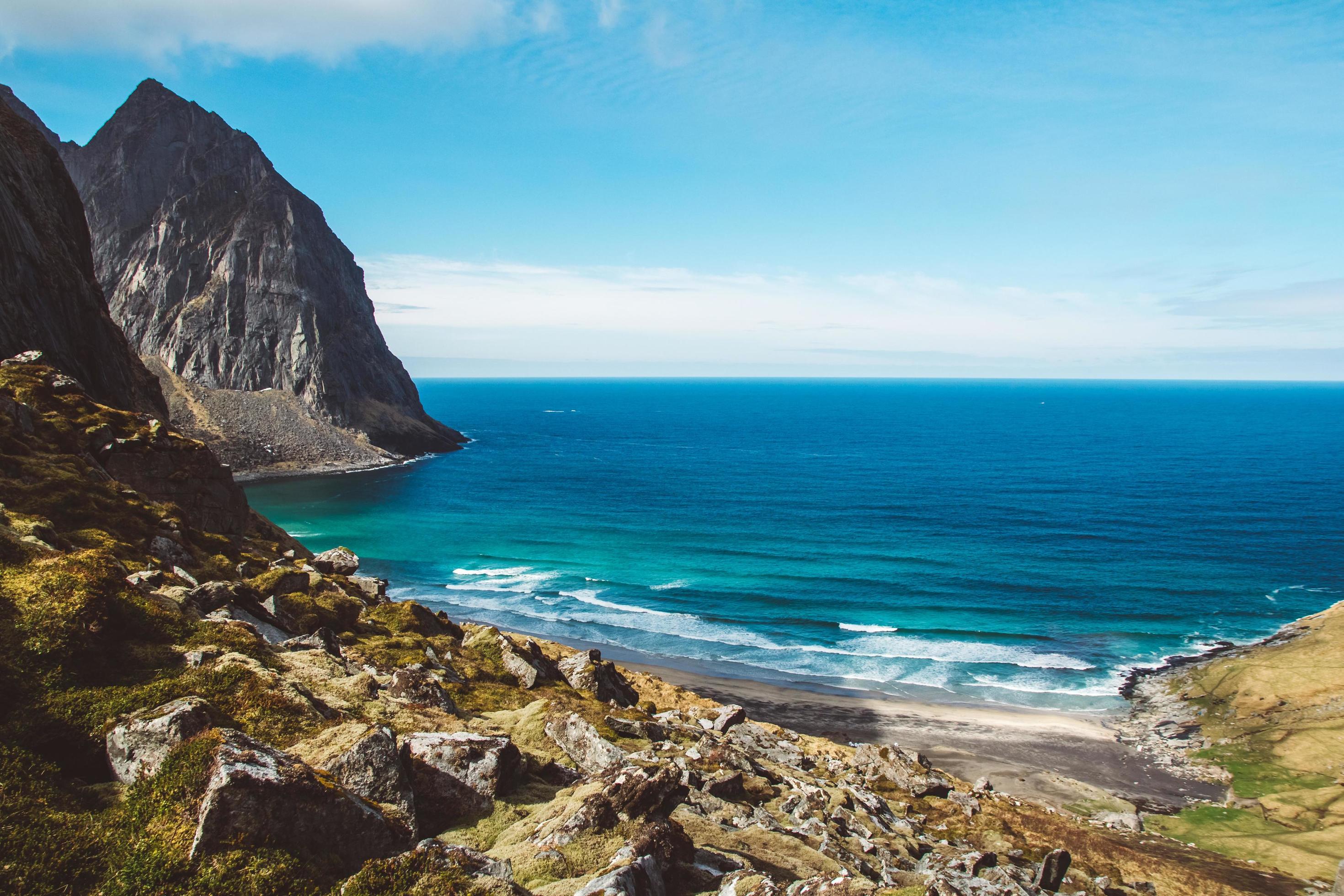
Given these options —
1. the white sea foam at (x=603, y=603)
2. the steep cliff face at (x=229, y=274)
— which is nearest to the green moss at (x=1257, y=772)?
the white sea foam at (x=603, y=603)

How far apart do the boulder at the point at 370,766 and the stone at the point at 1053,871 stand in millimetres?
20184

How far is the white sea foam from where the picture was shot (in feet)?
228

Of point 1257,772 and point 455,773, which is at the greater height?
point 455,773

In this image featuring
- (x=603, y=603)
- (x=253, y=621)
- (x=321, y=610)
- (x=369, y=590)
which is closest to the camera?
(x=253, y=621)

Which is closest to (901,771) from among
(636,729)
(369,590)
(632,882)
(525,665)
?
(636,729)

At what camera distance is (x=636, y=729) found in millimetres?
24297

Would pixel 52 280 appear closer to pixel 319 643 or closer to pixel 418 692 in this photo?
pixel 319 643

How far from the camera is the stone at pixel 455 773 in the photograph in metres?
13.0

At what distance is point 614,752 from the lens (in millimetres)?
17844

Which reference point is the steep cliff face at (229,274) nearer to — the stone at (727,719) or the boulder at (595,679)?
the boulder at (595,679)

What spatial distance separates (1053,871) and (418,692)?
67.4ft

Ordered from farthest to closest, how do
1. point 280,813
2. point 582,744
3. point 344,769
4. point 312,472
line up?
1. point 312,472
2. point 582,744
3. point 344,769
4. point 280,813

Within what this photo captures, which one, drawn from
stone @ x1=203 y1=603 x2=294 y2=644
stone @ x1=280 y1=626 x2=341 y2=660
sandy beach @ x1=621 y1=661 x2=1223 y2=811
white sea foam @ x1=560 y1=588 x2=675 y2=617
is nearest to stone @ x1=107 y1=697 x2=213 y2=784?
stone @ x1=203 y1=603 x2=294 y2=644

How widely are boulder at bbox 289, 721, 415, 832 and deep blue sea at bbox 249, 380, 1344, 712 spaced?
47.9 meters
